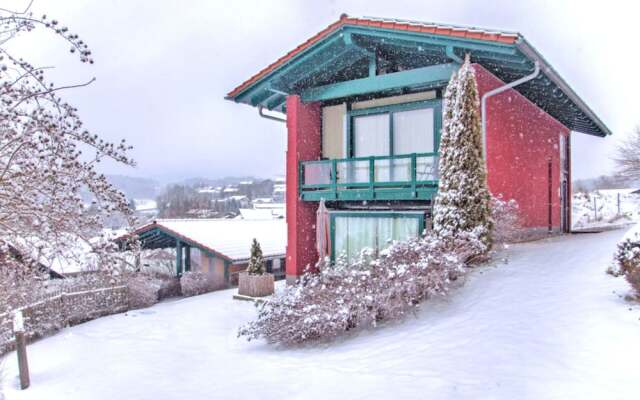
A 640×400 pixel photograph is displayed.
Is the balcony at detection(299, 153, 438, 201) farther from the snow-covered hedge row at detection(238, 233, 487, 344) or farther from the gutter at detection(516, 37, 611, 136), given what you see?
the gutter at detection(516, 37, 611, 136)

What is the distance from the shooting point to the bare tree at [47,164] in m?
3.43

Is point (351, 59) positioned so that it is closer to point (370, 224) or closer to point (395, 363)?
point (370, 224)

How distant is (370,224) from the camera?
39.8 ft

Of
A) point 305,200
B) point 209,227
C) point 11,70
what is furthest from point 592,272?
point 209,227

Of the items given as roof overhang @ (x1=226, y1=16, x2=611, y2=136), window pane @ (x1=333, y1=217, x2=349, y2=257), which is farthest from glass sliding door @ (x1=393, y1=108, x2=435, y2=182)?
window pane @ (x1=333, y1=217, x2=349, y2=257)

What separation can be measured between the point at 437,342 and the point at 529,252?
5.82 metres

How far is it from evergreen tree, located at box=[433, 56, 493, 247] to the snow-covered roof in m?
13.3

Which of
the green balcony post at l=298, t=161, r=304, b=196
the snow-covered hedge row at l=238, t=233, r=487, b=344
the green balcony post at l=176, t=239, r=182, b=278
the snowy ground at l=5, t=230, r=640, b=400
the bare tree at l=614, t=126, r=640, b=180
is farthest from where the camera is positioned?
the green balcony post at l=176, t=239, r=182, b=278

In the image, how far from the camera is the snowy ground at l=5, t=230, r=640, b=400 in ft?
16.7

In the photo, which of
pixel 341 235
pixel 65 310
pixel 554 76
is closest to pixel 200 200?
pixel 65 310

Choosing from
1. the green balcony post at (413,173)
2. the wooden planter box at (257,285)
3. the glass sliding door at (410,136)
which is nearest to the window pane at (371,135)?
the glass sliding door at (410,136)

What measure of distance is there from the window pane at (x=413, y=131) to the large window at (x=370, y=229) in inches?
81.9

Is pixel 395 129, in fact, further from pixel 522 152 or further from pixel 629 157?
pixel 629 157

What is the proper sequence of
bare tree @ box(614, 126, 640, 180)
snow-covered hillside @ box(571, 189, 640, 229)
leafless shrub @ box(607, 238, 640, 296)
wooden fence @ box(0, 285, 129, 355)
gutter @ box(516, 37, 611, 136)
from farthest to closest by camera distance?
snow-covered hillside @ box(571, 189, 640, 229)
bare tree @ box(614, 126, 640, 180)
wooden fence @ box(0, 285, 129, 355)
gutter @ box(516, 37, 611, 136)
leafless shrub @ box(607, 238, 640, 296)
